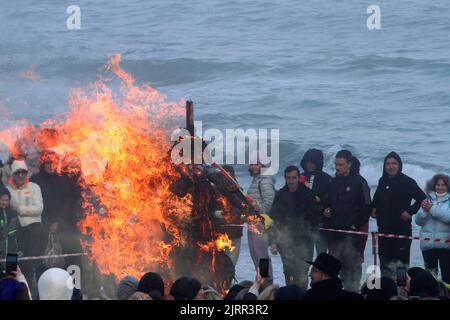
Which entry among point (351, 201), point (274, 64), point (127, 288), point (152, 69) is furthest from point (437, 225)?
point (152, 69)

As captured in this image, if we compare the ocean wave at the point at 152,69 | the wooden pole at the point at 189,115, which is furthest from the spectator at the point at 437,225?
the ocean wave at the point at 152,69

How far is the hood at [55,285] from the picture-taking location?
7918 millimetres

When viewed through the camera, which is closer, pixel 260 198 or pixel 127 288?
pixel 127 288

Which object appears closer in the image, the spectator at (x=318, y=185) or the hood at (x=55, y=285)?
the hood at (x=55, y=285)

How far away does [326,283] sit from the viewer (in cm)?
766

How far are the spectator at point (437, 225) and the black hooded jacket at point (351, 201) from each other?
0.72m

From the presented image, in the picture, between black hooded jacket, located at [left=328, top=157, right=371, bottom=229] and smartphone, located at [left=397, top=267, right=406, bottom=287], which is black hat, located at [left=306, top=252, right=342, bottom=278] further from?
black hooded jacket, located at [left=328, top=157, right=371, bottom=229]

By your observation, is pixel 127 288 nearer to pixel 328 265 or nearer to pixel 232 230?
pixel 328 265

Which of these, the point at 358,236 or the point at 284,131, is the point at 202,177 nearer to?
the point at 358,236

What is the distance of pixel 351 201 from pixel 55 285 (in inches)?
182

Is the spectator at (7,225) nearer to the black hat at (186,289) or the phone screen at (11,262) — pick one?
the phone screen at (11,262)

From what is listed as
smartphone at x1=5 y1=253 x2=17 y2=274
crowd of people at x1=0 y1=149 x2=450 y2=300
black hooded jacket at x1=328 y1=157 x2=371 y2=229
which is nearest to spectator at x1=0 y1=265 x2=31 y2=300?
smartphone at x1=5 y1=253 x2=17 y2=274


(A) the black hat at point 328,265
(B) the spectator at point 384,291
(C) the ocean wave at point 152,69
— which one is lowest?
(B) the spectator at point 384,291

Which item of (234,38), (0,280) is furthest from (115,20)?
(0,280)
